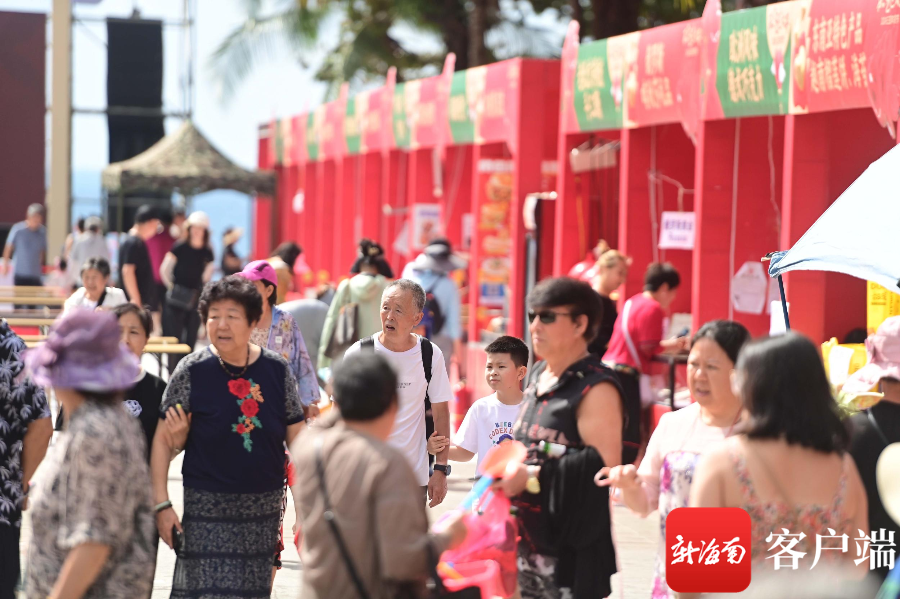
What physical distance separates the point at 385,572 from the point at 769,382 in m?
1.18

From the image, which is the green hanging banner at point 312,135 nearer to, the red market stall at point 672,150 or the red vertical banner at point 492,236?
the red market stall at point 672,150

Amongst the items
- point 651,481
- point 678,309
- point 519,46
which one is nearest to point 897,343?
point 651,481

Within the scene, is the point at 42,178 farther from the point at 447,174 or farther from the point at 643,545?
the point at 643,545

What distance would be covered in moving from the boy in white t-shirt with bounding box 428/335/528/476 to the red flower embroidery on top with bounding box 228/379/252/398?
1.33 m

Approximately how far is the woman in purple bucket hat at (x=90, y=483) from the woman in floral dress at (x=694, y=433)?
147 cm

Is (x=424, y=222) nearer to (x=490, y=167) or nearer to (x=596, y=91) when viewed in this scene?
(x=490, y=167)

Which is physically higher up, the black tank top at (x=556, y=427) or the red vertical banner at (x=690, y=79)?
the red vertical banner at (x=690, y=79)

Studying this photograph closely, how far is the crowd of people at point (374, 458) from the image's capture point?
359 cm

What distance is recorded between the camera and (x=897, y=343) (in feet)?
15.4

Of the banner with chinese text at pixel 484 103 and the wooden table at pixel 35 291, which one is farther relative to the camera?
the wooden table at pixel 35 291

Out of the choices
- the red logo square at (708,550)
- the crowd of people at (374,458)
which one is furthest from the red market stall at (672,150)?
the red logo square at (708,550)

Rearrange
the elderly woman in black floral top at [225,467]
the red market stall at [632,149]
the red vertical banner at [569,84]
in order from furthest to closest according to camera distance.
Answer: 1. the red vertical banner at [569,84]
2. the red market stall at [632,149]
3. the elderly woman in black floral top at [225,467]

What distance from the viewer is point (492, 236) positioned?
14562mm

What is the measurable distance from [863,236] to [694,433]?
2.33m
